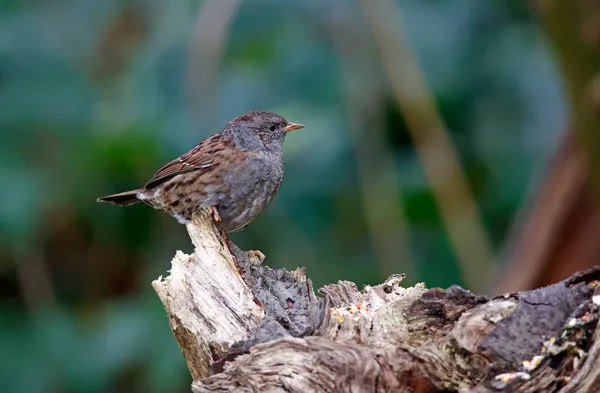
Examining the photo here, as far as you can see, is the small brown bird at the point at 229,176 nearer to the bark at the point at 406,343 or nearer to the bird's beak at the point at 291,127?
the bird's beak at the point at 291,127

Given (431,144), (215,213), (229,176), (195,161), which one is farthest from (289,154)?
(215,213)

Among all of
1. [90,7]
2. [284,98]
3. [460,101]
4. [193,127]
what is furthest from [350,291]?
[90,7]

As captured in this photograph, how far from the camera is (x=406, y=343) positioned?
2770mm

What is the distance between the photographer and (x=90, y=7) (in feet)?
19.6

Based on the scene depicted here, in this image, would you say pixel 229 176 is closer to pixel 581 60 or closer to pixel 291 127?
pixel 291 127

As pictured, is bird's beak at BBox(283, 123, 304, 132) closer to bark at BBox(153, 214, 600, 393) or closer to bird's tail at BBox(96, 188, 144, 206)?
bird's tail at BBox(96, 188, 144, 206)

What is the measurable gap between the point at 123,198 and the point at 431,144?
70.4 inches

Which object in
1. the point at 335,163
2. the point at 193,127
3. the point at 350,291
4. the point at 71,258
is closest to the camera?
the point at 350,291

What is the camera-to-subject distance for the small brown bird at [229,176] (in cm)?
430

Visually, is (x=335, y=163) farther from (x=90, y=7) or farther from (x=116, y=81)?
(x=90, y=7)

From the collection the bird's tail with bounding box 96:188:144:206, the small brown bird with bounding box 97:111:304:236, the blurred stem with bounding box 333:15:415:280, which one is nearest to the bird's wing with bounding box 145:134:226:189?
the small brown bird with bounding box 97:111:304:236

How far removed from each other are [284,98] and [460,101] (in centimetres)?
117

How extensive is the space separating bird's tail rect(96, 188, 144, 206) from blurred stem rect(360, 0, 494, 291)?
62.4 inches

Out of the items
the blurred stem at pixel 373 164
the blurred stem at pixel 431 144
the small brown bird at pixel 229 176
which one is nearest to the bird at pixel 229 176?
the small brown bird at pixel 229 176
